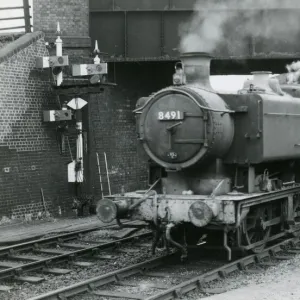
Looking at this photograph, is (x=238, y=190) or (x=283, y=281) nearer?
(x=283, y=281)

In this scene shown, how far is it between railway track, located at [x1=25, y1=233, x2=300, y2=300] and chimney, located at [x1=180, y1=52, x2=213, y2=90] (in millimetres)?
2655

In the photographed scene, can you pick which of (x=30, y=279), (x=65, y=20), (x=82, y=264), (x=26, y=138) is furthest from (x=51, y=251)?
(x=65, y=20)

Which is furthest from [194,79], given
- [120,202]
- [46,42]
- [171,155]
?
[46,42]

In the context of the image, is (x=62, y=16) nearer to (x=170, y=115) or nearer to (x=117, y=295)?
(x=170, y=115)

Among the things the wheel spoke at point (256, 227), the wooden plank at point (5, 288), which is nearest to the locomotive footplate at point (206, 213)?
the wheel spoke at point (256, 227)

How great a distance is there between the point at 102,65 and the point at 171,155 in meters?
5.96

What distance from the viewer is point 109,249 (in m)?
10.2

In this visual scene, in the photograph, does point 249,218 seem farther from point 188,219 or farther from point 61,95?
point 61,95

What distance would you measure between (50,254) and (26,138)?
438cm

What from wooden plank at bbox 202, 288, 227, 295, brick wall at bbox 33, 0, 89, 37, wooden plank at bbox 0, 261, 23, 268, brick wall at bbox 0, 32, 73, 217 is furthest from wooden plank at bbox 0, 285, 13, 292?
brick wall at bbox 33, 0, 89, 37

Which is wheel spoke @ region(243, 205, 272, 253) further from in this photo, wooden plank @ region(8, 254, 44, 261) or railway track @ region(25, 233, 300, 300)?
wooden plank @ region(8, 254, 44, 261)

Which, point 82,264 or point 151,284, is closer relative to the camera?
point 151,284

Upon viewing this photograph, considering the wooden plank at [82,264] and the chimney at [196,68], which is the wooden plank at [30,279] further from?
the chimney at [196,68]

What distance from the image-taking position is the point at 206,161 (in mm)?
8742
